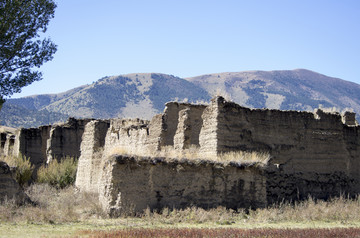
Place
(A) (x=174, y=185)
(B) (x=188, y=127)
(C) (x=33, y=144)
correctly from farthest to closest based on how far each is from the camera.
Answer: (C) (x=33, y=144) → (B) (x=188, y=127) → (A) (x=174, y=185)

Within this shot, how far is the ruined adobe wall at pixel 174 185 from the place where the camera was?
16.6 m

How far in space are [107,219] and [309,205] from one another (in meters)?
7.99

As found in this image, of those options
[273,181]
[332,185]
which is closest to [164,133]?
[273,181]

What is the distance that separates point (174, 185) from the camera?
17469 mm

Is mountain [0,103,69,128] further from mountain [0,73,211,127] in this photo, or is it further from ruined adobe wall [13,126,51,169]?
ruined adobe wall [13,126,51,169]

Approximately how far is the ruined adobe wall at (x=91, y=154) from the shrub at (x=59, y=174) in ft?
4.89

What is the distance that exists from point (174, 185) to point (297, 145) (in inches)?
290

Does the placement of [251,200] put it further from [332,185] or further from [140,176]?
[332,185]

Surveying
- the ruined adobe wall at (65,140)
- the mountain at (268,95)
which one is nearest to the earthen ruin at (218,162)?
the ruined adobe wall at (65,140)

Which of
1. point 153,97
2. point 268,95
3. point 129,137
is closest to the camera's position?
point 129,137

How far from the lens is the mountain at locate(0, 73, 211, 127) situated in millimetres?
136625

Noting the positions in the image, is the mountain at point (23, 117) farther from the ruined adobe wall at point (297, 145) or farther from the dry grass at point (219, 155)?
the dry grass at point (219, 155)

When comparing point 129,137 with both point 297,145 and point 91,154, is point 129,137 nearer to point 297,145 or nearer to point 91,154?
point 91,154

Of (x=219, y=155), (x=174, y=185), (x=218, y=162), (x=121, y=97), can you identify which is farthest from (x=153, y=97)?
(x=174, y=185)
